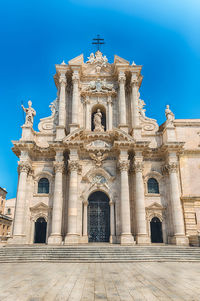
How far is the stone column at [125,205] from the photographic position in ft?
70.5

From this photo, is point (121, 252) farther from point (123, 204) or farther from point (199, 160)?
point (199, 160)

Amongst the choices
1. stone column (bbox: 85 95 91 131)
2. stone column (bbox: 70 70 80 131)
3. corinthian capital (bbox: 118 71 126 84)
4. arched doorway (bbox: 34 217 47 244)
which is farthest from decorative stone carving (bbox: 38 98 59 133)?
arched doorway (bbox: 34 217 47 244)

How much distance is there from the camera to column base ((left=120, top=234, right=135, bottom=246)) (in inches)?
833

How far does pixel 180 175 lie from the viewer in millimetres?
24766

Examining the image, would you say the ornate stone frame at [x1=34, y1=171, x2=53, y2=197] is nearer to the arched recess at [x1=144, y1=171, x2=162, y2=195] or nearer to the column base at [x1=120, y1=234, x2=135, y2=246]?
the column base at [x1=120, y1=234, x2=135, y2=246]

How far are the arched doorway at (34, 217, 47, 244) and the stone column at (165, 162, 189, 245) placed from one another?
12.0 metres

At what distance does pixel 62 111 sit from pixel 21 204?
34.4ft

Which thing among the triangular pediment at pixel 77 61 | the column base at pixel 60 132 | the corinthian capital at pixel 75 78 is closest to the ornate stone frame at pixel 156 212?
the column base at pixel 60 132

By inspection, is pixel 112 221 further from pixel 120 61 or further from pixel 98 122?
pixel 120 61

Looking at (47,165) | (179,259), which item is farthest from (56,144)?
(179,259)

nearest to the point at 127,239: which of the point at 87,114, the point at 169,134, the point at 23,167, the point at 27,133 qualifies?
the point at 169,134

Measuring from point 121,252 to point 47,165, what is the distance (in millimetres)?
12194

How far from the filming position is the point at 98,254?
52.4 ft

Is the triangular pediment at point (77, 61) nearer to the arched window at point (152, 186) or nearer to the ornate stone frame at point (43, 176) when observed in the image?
the ornate stone frame at point (43, 176)
